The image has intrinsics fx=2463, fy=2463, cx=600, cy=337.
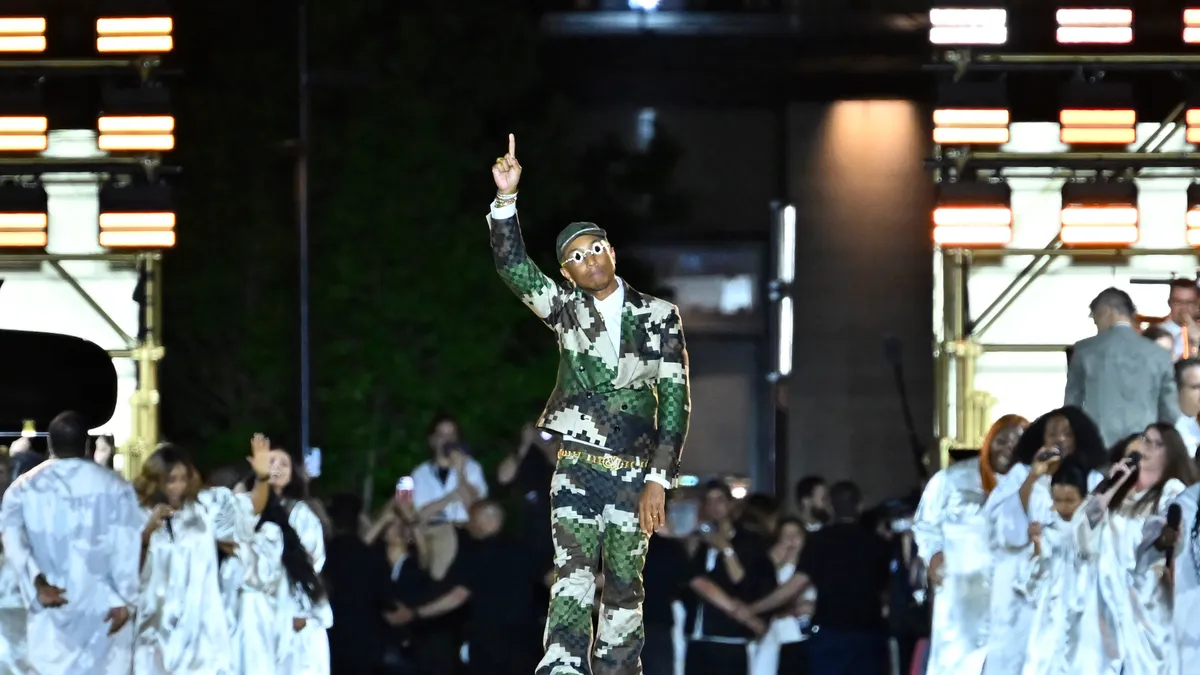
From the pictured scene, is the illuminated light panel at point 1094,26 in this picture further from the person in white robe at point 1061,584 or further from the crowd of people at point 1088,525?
the person in white robe at point 1061,584

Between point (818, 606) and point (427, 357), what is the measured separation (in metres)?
6.82

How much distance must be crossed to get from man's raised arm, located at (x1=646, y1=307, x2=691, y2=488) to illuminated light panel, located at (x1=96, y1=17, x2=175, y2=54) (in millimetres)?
9675

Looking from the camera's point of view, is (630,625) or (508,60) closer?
(630,625)

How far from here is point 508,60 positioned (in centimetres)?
2125

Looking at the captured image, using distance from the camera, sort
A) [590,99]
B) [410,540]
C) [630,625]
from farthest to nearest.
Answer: [590,99] < [410,540] < [630,625]

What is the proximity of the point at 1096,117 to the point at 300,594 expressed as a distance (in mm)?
7102

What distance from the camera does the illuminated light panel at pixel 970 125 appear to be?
57.6ft

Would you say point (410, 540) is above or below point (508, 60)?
below

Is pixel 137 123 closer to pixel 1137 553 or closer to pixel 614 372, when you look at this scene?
pixel 1137 553

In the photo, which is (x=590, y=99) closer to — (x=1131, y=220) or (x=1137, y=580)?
(x=1131, y=220)

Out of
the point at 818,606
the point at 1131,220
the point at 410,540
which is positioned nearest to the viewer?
the point at 818,606

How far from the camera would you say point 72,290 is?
63.2ft

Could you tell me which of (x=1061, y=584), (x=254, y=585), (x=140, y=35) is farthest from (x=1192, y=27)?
(x=254, y=585)

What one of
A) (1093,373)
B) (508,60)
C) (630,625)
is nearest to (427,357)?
(508,60)
